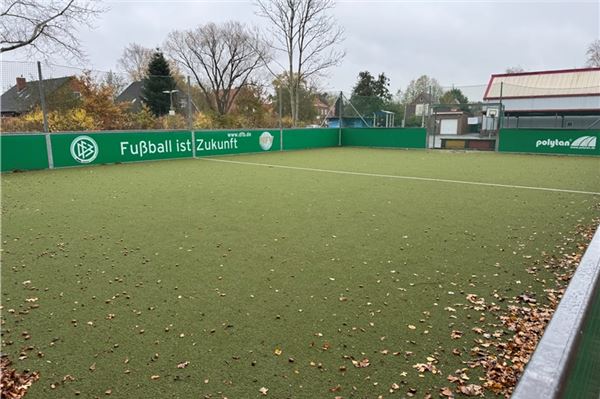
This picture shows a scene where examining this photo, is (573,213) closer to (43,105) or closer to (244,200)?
(244,200)

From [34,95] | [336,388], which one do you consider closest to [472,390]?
[336,388]

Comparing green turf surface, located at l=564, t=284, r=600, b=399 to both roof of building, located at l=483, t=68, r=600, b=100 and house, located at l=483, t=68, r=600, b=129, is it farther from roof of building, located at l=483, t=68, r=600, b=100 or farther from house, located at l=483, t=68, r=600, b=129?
roof of building, located at l=483, t=68, r=600, b=100

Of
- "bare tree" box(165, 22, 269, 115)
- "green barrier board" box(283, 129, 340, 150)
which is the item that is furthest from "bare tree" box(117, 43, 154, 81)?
"green barrier board" box(283, 129, 340, 150)

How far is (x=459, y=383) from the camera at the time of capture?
2.14 metres

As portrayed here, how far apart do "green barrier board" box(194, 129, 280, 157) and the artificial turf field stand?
7.72 metres

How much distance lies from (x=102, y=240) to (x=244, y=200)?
2.74 meters

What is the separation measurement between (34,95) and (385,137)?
1471 cm

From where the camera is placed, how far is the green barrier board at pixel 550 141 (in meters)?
15.8

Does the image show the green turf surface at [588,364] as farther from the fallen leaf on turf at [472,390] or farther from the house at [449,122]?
the house at [449,122]

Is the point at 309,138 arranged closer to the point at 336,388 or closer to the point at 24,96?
the point at 24,96

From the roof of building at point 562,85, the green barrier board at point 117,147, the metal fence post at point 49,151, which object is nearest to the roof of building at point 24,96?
the metal fence post at point 49,151

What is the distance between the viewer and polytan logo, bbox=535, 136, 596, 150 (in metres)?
15.8

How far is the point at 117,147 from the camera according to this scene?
12.5 meters

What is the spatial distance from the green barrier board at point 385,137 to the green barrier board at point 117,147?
962cm
